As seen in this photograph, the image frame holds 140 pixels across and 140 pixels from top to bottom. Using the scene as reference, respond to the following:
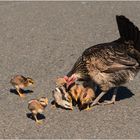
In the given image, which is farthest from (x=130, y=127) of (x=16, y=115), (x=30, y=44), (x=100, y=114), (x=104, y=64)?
(x=30, y=44)

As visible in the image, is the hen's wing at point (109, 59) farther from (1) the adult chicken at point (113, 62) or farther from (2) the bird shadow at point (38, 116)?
(2) the bird shadow at point (38, 116)

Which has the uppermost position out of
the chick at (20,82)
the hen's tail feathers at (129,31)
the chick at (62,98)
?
the hen's tail feathers at (129,31)

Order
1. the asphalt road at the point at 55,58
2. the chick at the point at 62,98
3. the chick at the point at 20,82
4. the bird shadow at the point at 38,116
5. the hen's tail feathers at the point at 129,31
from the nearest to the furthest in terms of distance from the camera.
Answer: the asphalt road at the point at 55,58, the bird shadow at the point at 38,116, the chick at the point at 62,98, the hen's tail feathers at the point at 129,31, the chick at the point at 20,82

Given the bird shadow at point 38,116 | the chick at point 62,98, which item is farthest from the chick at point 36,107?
the chick at point 62,98

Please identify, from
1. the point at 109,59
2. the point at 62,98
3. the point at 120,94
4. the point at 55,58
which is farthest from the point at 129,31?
the point at 55,58

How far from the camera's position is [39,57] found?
28.9 ft

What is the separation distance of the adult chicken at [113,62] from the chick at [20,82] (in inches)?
25.4

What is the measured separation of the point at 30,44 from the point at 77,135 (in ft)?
11.9

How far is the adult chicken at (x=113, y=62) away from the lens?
6.92 meters

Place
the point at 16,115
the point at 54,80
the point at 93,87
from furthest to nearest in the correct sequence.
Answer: the point at 54,80, the point at 93,87, the point at 16,115

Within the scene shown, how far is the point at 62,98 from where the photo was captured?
6.92 metres

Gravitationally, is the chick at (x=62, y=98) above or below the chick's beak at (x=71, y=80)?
below

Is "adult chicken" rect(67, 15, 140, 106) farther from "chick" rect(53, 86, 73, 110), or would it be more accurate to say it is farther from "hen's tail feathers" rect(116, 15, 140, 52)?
"chick" rect(53, 86, 73, 110)

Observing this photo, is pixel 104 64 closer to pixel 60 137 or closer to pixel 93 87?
pixel 93 87
